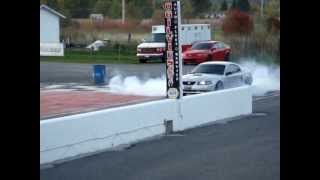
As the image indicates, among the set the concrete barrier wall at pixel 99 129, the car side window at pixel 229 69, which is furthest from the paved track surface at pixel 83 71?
the concrete barrier wall at pixel 99 129

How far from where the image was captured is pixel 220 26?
163ft

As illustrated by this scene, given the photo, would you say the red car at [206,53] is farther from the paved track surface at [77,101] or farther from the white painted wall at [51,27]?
the paved track surface at [77,101]

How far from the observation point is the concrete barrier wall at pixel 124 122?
10972mm

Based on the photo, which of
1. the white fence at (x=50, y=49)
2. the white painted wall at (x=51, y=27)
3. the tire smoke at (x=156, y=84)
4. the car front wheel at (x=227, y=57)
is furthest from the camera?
the car front wheel at (x=227, y=57)

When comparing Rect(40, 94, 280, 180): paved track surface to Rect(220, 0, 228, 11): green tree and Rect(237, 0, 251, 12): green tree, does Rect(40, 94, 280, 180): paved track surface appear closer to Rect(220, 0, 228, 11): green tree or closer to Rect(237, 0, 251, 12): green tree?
Rect(237, 0, 251, 12): green tree

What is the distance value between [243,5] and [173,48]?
32.0 m

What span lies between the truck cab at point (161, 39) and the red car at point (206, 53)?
179cm

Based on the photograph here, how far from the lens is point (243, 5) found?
151 feet

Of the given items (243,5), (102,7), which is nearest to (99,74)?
(243,5)

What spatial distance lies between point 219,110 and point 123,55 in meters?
34.5
